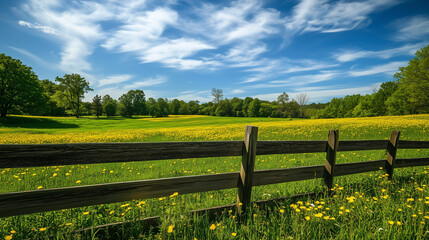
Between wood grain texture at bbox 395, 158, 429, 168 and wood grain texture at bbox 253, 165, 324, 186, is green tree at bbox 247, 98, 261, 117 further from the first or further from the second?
wood grain texture at bbox 253, 165, 324, 186

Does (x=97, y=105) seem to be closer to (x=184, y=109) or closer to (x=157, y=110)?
(x=157, y=110)

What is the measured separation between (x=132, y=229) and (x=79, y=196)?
0.74 meters

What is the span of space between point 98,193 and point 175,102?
102 metres

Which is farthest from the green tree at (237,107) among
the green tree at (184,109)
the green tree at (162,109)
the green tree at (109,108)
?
the green tree at (109,108)

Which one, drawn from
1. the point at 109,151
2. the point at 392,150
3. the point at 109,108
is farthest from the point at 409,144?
the point at 109,108

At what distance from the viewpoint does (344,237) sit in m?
2.54

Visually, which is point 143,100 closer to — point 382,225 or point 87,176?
point 87,176

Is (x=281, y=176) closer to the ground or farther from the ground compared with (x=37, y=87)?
closer to the ground

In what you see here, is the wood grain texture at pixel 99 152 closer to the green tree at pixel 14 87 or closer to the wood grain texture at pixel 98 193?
the wood grain texture at pixel 98 193

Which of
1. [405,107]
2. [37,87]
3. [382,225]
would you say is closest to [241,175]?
[382,225]

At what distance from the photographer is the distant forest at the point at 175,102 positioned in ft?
125

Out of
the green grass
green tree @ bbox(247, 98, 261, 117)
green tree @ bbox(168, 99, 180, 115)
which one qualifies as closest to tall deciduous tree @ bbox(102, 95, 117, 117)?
green tree @ bbox(168, 99, 180, 115)

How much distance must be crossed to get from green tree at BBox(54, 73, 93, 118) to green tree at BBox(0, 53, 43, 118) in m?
19.9

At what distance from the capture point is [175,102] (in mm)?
102062
